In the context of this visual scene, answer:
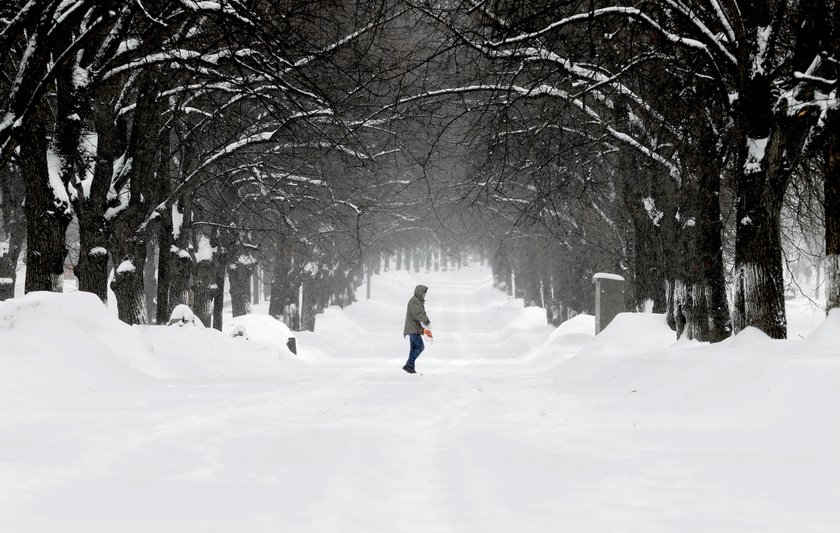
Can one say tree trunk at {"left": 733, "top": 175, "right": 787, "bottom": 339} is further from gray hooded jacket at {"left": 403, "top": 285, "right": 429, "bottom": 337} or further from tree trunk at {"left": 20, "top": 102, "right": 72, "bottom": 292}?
tree trunk at {"left": 20, "top": 102, "right": 72, "bottom": 292}

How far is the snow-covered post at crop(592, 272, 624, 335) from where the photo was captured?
20.6m

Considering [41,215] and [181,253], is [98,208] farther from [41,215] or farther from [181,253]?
[181,253]

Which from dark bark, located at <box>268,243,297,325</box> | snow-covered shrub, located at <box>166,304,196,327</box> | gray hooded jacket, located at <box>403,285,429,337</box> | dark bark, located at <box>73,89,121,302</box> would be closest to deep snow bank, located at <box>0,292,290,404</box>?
dark bark, located at <box>73,89,121,302</box>

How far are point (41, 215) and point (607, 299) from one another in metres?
14.4

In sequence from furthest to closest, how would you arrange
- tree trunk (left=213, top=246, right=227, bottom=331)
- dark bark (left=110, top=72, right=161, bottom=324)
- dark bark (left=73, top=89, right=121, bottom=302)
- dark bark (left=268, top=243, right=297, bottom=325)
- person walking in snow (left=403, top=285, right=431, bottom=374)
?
1. dark bark (left=268, top=243, right=297, bottom=325)
2. tree trunk (left=213, top=246, right=227, bottom=331)
3. person walking in snow (left=403, top=285, right=431, bottom=374)
4. dark bark (left=110, top=72, right=161, bottom=324)
5. dark bark (left=73, top=89, right=121, bottom=302)

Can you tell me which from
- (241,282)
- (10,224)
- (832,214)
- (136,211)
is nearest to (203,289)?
(10,224)

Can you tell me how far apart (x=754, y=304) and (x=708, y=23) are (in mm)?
4066

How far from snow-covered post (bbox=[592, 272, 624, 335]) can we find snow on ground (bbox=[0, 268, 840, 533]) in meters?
9.45

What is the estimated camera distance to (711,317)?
12.2m

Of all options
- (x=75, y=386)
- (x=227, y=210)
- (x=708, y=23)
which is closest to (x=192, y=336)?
(x=227, y=210)

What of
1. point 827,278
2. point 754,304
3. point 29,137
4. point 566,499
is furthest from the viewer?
point 29,137

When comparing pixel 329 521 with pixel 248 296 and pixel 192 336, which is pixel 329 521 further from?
pixel 248 296

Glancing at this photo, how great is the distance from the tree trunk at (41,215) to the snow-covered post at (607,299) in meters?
13.8

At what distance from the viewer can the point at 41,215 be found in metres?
10.5
